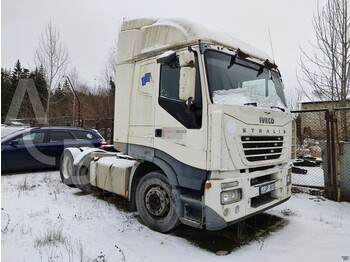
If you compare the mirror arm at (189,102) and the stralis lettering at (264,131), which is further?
the stralis lettering at (264,131)

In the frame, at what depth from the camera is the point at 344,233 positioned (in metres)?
3.88

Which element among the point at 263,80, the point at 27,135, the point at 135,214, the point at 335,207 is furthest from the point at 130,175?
the point at 27,135

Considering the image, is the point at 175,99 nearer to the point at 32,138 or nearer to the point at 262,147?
the point at 262,147

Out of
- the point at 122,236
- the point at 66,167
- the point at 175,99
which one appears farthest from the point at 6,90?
the point at 175,99

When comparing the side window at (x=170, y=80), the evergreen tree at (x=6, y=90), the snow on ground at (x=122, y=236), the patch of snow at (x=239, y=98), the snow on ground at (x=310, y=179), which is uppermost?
the evergreen tree at (x=6, y=90)

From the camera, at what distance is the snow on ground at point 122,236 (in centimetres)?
315

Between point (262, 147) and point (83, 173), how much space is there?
184 inches

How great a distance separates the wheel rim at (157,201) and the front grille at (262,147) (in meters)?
1.47

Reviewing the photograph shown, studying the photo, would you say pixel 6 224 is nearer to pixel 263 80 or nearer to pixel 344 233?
pixel 263 80

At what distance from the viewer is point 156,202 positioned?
3.94 m

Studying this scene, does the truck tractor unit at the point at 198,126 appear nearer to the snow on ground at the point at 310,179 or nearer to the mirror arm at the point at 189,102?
the mirror arm at the point at 189,102

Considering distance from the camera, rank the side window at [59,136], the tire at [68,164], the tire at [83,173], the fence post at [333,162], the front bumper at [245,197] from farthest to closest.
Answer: the side window at [59,136]
the tire at [68,164]
the tire at [83,173]
the fence post at [333,162]
the front bumper at [245,197]

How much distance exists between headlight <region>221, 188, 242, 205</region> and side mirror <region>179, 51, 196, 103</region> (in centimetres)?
136

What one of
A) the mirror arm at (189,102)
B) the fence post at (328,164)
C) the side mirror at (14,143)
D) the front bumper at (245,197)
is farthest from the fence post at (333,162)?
the side mirror at (14,143)
